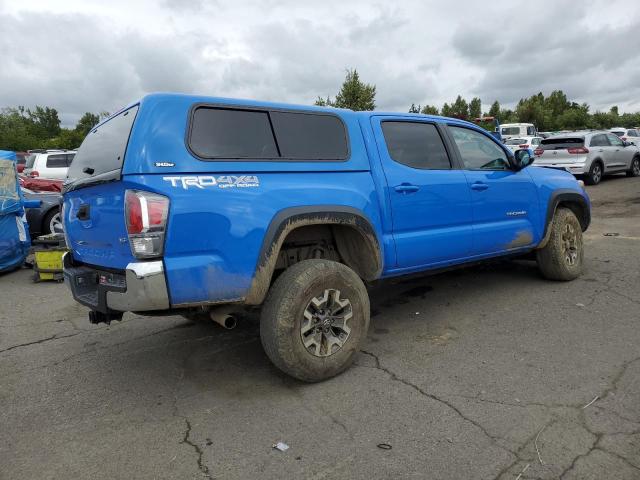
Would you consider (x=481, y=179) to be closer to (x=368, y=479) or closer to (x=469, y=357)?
(x=469, y=357)

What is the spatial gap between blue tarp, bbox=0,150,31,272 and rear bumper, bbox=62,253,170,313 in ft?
17.3

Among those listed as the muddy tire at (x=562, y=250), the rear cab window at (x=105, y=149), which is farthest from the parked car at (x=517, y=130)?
the rear cab window at (x=105, y=149)

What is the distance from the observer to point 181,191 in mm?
2836

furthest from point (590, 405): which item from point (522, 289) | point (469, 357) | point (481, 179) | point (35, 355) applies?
point (35, 355)

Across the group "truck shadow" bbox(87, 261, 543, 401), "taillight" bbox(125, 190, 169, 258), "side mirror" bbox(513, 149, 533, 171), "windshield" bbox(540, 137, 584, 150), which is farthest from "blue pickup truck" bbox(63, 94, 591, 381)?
"windshield" bbox(540, 137, 584, 150)

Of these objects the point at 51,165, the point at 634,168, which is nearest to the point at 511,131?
the point at 634,168

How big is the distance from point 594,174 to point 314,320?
574 inches

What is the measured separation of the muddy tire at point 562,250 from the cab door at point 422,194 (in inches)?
63.1

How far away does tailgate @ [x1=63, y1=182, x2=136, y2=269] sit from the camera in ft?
9.60

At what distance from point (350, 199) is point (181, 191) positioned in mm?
1264

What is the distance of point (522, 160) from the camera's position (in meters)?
5.05

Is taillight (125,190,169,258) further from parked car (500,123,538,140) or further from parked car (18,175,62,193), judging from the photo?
parked car (500,123,538,140)

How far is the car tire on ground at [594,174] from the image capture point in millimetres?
14750

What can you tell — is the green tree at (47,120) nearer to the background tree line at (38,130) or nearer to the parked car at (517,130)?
the background tree line at (38,130)
